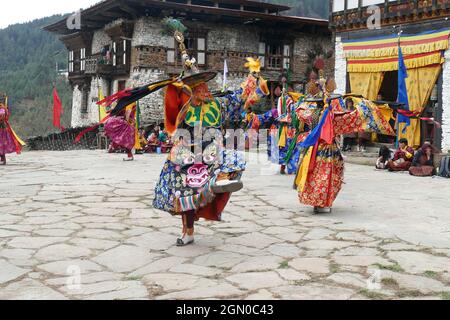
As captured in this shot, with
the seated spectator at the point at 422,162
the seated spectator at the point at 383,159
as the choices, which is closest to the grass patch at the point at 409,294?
the seated spectator at the point at 422,162

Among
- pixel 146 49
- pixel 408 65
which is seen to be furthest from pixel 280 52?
pixel 408 65

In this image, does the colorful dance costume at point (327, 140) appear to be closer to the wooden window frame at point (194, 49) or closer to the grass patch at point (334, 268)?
the grass patch at point (334, 268)

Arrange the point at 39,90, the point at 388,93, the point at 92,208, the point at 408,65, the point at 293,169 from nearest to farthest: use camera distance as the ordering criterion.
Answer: the point at 92,208
the point at 293,169
the point at 408,65
the point at 388,93
the point at 39,90

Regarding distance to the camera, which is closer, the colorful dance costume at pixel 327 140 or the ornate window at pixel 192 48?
the colorful dance costume at pixel 327 140

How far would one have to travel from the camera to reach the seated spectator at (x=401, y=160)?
12.4 metres

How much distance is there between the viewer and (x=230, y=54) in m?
24.6

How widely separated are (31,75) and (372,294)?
56.9 metres

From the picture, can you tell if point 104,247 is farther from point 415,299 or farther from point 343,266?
point 415,299

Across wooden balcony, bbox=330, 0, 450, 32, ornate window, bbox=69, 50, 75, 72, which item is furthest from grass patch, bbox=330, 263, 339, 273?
ornate window, bbox=69, 50, 75, 72

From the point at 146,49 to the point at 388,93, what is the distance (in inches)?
404

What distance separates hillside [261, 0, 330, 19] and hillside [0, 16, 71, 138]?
782 inches

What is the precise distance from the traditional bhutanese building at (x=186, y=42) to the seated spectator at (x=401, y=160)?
36.1 ft
